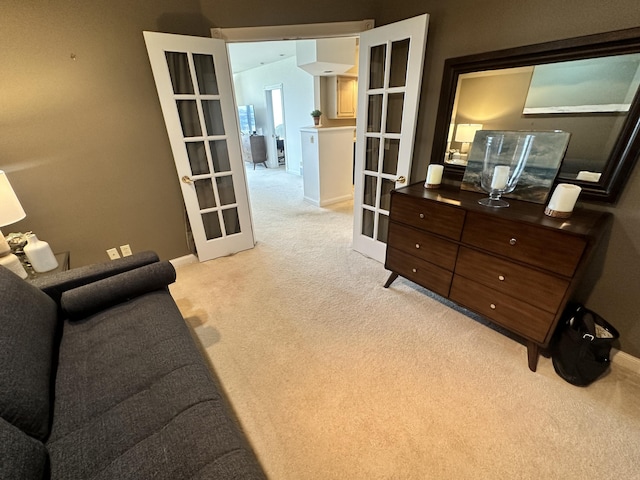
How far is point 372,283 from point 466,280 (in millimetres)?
809

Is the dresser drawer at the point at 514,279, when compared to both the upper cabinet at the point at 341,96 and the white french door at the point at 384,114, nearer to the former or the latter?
the white french door at the point at 384,114

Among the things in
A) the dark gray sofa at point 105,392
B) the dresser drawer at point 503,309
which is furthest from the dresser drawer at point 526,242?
the dark gray sofa at point 105,392

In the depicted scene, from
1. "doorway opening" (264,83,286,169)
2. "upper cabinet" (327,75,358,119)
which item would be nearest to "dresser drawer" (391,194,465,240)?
"upper cabinet" (327,75,358,119)

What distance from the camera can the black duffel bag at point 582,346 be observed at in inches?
55.2

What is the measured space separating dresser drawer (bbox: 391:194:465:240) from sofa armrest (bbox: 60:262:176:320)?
1531mm

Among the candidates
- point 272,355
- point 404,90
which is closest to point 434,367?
point 272,355

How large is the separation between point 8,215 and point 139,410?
1.45 m

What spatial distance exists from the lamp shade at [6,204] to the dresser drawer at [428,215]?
2.30 m

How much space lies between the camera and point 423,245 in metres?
1.91

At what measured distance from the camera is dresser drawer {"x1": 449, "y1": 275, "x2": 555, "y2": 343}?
4.86 feet

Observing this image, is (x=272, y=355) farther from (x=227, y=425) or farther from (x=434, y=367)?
(x=434, y=367)

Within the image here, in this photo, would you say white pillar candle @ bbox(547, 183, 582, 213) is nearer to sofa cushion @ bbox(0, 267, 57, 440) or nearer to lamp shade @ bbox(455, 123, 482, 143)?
lamp shade @ bbox(455, 123, 482, 143)

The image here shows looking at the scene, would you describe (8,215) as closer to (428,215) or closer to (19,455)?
(19,455)

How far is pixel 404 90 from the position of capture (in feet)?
6.63
